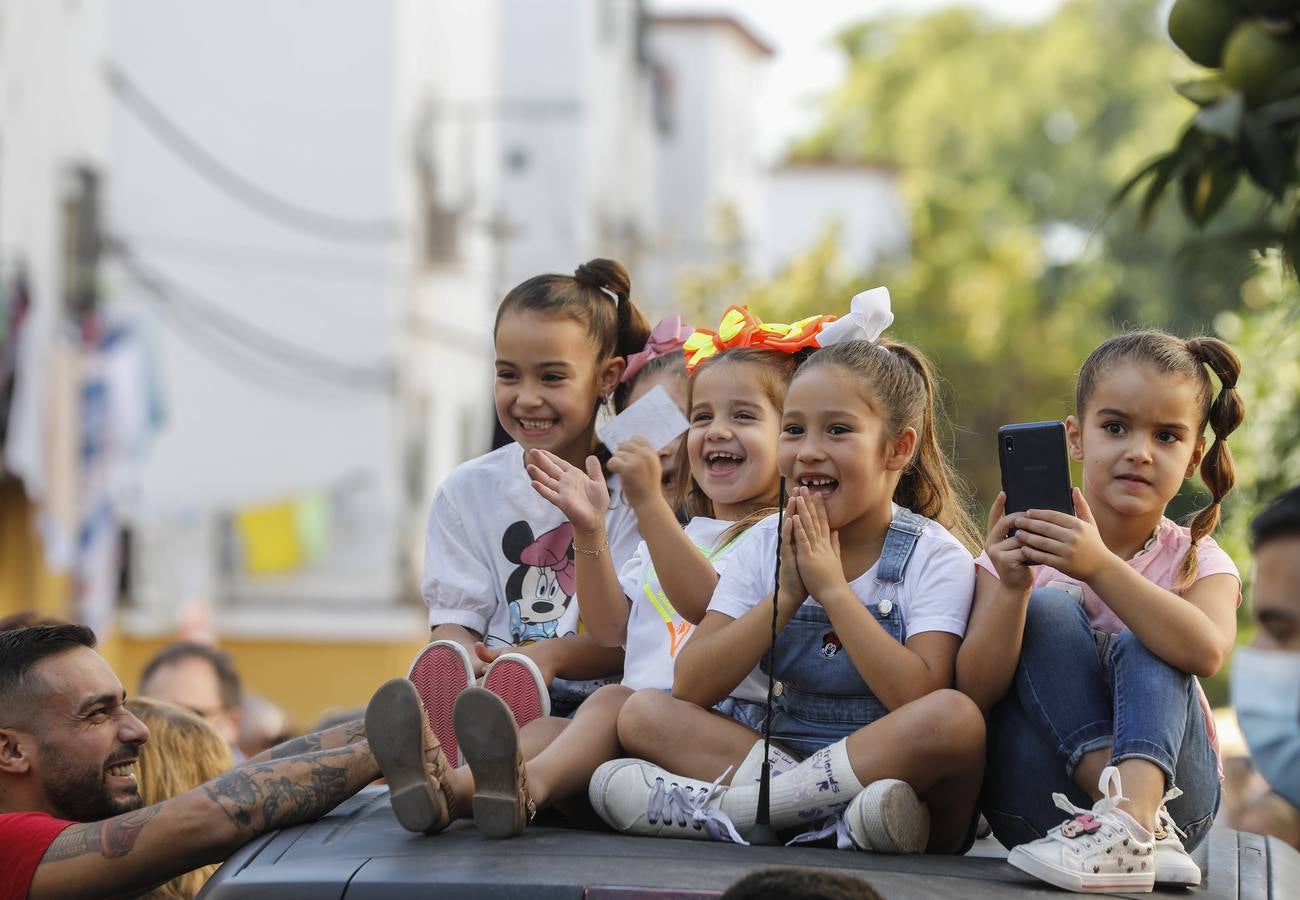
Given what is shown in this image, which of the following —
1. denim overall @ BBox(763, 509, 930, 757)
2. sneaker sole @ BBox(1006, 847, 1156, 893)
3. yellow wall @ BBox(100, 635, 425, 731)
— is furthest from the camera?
yellow wall @ BBox(100, 635, 425, 731)

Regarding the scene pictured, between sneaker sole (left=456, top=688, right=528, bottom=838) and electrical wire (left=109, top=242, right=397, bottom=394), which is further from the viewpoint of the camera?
electrical wire (left=109, top=242, right=397, bottom=394)

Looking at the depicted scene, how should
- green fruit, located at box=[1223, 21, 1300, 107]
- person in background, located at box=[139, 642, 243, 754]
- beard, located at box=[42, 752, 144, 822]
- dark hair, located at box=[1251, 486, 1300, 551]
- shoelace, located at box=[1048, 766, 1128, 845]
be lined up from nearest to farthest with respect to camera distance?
1. green fruit, located at box=[1223, 21, 1300, 107]
2. shoelace, located at box=[1048, 766, 1128, 845]
3. beard, located at box=[42, 752, 144, 822]
4. dark hair, located at box=[1251, 486, 1300, 551]
5. person in background, located at box=[139, 642, 243, 754]

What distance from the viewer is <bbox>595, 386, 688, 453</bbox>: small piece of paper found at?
4426mm

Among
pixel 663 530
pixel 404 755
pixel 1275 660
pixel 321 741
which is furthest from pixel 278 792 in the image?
pixel 1275 660

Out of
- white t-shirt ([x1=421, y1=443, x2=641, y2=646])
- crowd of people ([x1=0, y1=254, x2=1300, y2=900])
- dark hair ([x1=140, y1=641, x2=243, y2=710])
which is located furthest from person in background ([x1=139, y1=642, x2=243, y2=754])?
white t-shirt ([x1=421, y1=443, x2=641, y2=646])

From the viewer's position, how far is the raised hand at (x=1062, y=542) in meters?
3.44

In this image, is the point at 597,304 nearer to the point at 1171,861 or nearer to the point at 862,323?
the point at 862,323

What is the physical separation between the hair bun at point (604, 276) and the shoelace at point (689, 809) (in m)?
1.81

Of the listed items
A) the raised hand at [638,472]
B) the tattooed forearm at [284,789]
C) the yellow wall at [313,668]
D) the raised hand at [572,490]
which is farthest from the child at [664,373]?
the yellow wall at [313,668]

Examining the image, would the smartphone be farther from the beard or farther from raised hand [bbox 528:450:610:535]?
the beard

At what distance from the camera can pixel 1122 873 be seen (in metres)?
3.12

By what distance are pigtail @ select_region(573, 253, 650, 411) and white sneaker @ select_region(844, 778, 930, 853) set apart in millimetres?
1961

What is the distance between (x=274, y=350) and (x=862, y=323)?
60.9 feet

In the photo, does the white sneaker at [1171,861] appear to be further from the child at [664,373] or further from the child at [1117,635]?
the child at [664,373]
